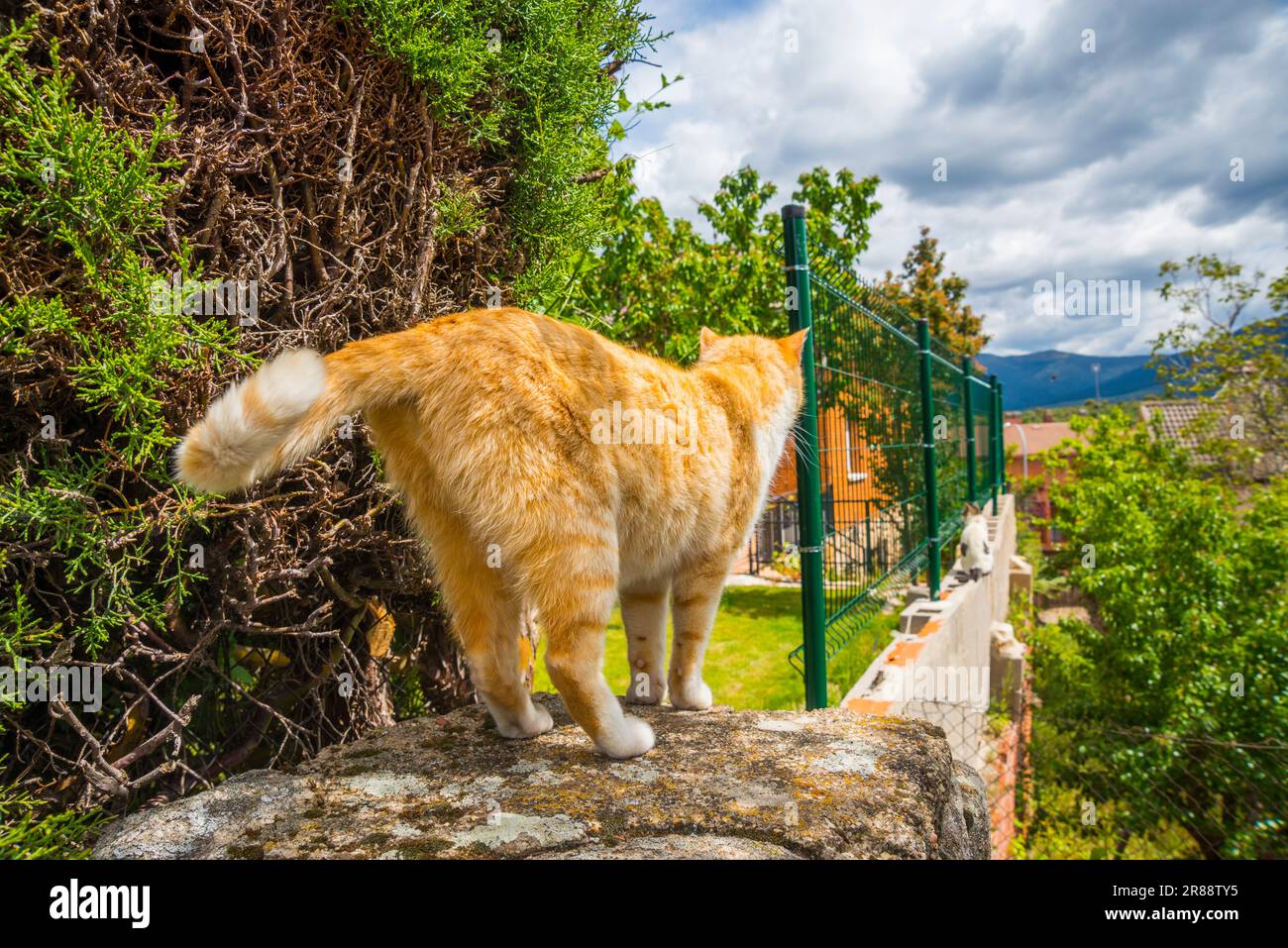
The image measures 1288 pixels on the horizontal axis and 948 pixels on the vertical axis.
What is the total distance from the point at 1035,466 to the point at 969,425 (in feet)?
68.0

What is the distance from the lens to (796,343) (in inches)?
132

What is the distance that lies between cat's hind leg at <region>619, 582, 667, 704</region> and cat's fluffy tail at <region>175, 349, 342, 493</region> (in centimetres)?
141

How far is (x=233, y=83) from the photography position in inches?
81.7

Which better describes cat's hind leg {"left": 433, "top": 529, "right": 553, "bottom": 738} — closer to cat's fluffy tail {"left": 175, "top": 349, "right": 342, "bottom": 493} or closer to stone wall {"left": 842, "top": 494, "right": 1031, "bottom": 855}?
cat's fluffy tail {"left": 175, "top": 349, "right": 342, "bottom": 493}

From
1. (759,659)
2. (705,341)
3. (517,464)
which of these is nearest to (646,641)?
(517,464)

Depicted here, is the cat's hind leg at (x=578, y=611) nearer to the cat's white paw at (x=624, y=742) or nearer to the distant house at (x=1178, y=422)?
the cat's white paw at (x=624, y=742)

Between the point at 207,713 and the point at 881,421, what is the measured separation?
4.51m

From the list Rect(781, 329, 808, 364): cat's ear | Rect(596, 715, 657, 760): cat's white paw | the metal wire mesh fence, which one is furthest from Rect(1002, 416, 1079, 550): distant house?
Rect(596, 715, 657, 760): cat's white paw

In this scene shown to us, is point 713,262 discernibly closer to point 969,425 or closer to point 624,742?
point 969,425

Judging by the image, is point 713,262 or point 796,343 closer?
point 796,343

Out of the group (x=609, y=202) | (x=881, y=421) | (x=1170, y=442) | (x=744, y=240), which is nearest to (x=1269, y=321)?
(x=1170, y=442)

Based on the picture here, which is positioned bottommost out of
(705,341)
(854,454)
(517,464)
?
(517,464)

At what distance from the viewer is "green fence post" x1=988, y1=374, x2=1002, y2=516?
1417 cm
